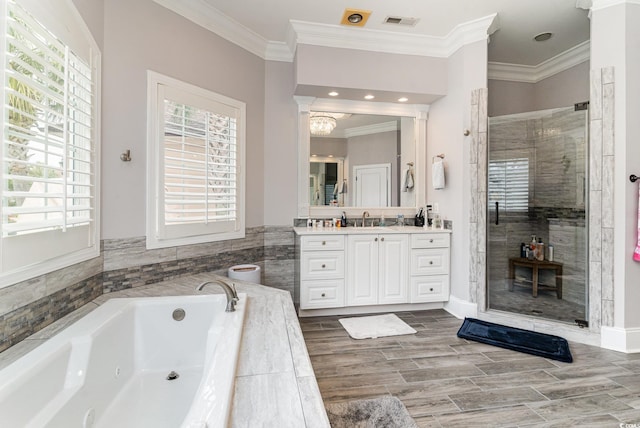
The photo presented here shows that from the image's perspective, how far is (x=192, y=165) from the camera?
2613 mm

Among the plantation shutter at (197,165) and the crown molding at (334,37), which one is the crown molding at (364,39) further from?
the plantation shutter at (197,165)

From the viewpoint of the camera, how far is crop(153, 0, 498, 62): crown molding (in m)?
2.76

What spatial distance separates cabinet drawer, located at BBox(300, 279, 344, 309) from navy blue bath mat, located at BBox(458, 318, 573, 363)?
Result: 1148 mm

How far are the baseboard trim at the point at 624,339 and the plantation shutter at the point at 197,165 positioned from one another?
11.1 feet

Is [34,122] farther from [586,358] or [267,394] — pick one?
[586,358]

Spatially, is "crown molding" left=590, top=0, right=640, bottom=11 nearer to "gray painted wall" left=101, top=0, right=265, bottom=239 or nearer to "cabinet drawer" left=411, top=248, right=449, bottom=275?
"cabinet drawer" left=411, top=248, right=449, bottom=275

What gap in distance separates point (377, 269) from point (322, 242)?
65 cm

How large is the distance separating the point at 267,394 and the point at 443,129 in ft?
10.5

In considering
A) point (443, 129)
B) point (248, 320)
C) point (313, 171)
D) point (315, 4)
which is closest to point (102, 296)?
point (248, 320)

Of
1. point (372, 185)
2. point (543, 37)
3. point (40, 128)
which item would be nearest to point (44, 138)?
point (40, 128)

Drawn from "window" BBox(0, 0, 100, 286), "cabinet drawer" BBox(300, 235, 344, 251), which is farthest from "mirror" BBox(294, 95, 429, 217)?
"window" BBox(0, 0, 100, 286)

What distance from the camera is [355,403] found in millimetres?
1725

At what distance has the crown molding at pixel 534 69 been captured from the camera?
11.5 ft

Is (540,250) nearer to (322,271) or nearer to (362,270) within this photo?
(362,270)
